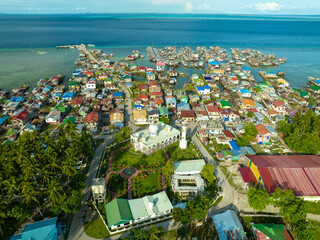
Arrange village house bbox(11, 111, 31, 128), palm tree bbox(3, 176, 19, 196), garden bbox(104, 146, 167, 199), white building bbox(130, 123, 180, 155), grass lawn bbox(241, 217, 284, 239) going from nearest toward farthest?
grass lawn bbox(241, 217, 284, 239), palm tree bbox(3, 176, 19, 196), garden bbox(104, 146, 167, 199), white building bbox(130, 123, 180, 155), village house bbox(11, 111, 31, 128)

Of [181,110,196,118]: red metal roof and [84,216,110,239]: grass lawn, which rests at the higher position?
[181,110,196,118]: red metal roof

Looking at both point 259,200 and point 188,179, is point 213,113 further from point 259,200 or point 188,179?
point 259,200

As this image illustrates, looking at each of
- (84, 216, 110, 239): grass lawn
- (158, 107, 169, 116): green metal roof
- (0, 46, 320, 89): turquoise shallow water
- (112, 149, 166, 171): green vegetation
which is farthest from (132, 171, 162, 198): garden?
(0, 46, 320, 89): turquoise shallow water

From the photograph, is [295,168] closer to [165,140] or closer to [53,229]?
[165,140]

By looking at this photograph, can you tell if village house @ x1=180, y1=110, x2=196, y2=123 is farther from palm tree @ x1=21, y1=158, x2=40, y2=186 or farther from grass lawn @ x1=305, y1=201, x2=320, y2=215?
palm tree @ x1=21, y1=158, x2=40, y2=186

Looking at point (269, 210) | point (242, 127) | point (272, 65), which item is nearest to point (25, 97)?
point (242, 127)
